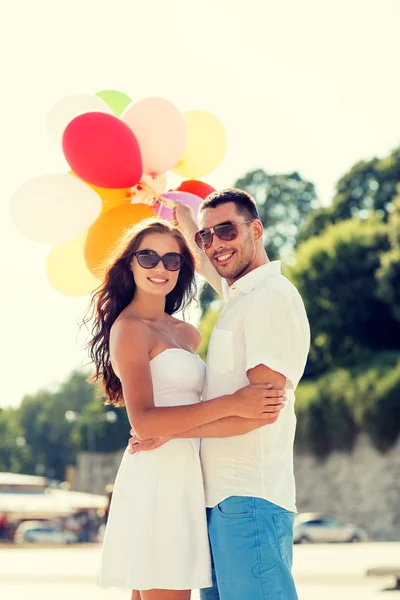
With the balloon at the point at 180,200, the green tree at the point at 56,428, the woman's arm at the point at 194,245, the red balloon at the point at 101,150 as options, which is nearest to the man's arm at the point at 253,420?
the woman's arm at the point at 194,245

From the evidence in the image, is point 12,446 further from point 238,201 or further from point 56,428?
point 238,201

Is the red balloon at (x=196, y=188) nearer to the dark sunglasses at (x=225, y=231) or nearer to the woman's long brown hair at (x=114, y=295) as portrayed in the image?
the woman's long brown hair at (x=114, y=295)

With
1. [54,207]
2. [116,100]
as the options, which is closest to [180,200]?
[54,207]

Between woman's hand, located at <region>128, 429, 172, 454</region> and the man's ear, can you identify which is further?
the man's ear

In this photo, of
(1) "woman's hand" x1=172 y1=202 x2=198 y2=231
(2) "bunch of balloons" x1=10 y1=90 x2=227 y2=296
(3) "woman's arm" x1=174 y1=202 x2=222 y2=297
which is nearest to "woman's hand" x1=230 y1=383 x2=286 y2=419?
(3) "woman's arm" x1=174 y1=202 x2=222 y2=297

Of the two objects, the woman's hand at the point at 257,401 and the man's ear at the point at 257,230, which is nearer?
the woman's hand at the point at 257,401

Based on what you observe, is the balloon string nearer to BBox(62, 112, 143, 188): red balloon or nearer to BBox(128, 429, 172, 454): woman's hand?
BBox(62, 112, 143, 188): red balloon

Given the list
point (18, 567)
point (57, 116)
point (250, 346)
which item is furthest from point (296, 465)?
point (250, 346)

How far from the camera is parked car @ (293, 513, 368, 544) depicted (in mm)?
29922

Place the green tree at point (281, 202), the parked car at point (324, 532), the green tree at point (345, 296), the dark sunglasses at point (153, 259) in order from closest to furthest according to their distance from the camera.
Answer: the dark sunglasses at point (153, 259)
the parked car at point (324, 532)
the green tree at point (345, 296)
the green tree at point (281, 202)

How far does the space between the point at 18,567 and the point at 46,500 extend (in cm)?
1691

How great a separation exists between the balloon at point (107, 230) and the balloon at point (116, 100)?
130 centimetres

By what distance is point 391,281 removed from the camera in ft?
113

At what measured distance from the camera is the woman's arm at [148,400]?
3768mm
